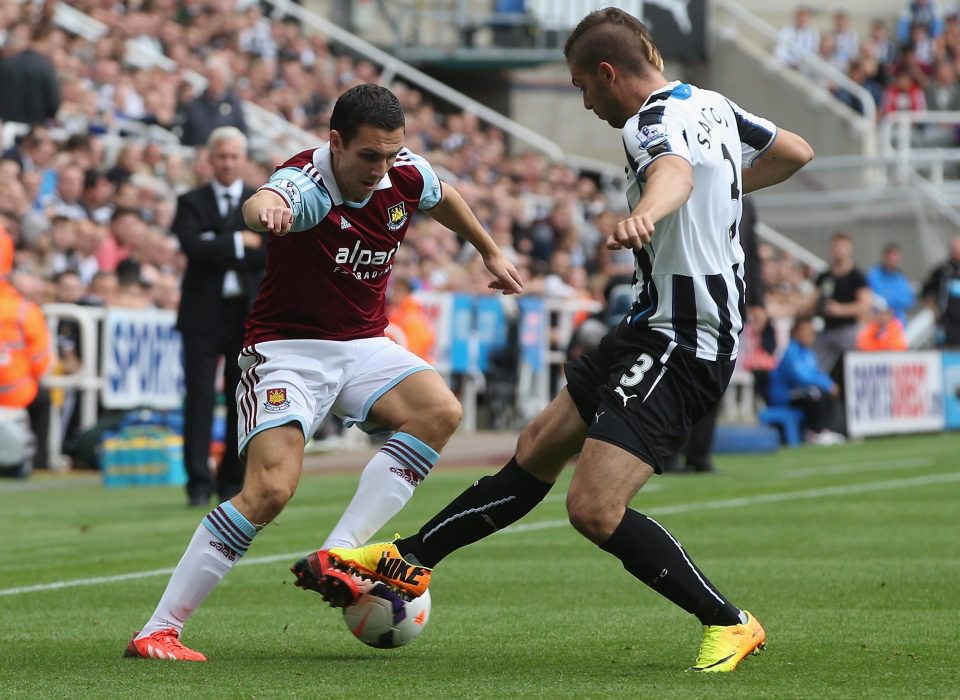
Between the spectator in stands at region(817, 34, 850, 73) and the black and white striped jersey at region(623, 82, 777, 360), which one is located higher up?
the spectator in stands at region(817, 34, 850, 73)

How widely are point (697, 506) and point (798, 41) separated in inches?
970

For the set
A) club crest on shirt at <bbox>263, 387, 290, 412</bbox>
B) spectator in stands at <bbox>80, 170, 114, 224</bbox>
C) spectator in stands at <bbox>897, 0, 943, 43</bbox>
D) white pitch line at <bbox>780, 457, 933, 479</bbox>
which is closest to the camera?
club crest on shirt at <bbox>263, 387, 290, 412</bbox>

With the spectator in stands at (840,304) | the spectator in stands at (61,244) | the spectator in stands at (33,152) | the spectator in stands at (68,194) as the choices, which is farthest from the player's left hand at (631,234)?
the spectator in stands at (840,304)

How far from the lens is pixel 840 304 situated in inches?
842

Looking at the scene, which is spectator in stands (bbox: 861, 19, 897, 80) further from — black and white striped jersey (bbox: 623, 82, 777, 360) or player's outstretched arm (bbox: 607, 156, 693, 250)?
player's outstretched arm (bbox: 607, 156, 693, 250)

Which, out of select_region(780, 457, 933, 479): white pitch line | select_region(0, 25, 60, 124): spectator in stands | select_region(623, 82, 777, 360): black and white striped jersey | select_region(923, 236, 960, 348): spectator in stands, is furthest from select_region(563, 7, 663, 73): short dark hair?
select_region(923, 236, 960, 348): spectator in stands

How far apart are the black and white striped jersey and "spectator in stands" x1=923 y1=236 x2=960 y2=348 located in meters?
18.5

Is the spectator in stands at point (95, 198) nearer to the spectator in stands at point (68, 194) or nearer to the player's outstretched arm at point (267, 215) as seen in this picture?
the spectator in stands at point (68, 194)

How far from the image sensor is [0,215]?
16672 millimetres

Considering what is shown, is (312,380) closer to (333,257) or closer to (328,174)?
(333,257)

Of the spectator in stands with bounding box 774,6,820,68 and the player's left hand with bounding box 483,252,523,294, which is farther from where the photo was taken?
the spectator in stands with bounding box 774,6,820,68

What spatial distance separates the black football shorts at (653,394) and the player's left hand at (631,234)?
31.2 inches

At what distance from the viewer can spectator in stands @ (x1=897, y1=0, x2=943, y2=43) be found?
35438mm

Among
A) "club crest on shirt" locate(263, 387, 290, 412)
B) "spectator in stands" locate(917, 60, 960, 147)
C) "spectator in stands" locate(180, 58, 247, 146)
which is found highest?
"spectator in stands" locate(917, 60, 960, 147)
